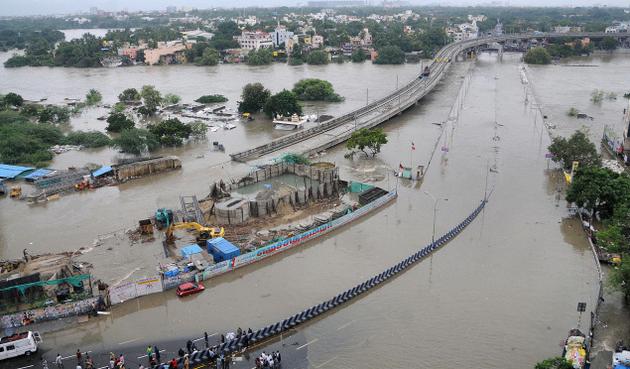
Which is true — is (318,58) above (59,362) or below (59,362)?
above

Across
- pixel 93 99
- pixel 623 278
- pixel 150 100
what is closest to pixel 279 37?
pixel 93 99

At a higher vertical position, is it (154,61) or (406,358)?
(154,61)

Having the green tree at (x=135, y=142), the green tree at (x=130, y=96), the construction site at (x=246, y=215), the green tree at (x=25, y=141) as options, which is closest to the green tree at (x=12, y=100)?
the green tree at (x=130, y=96)

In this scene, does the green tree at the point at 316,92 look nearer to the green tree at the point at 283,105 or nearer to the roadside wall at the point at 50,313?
the green tree at the point at 283,105

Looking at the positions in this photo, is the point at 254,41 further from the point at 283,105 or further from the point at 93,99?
the point at 283,105

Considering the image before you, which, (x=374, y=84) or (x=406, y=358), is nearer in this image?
(x=406, y=358)

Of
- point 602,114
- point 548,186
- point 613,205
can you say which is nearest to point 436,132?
point 548,186

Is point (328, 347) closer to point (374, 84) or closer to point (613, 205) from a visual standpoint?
point (613, 205)
